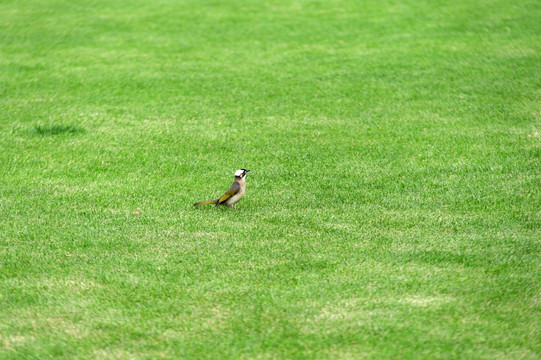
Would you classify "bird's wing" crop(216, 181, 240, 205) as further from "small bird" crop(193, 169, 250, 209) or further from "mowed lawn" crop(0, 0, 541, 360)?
"mowed lawn" crop(0, 0, 541, 360)

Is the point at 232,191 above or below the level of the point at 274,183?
above

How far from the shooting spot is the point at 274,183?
6734mm

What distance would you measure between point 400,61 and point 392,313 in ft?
21.1

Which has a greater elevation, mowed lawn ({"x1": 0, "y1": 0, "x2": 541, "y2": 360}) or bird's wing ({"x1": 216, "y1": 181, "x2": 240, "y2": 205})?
bird's wing ({"x1": 216, "y1": 181, "x2": 240, "y2": 205})

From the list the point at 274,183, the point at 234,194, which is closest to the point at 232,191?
the point at 234,194

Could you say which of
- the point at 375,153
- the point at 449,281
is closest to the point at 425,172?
the point at 375,153

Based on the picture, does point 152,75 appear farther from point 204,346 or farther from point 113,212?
point 204,346

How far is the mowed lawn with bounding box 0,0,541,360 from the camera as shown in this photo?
14.4 ft

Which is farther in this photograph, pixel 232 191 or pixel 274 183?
pixel 274 183

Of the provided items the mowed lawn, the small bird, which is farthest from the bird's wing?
the mowed lawn

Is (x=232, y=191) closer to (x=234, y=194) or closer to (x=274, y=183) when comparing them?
(x=234, y=194)

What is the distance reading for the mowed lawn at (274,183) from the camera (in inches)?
173

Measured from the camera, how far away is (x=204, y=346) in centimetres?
416

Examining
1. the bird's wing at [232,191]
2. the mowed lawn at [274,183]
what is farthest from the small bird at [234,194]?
the mowed lawn at [274,183]
